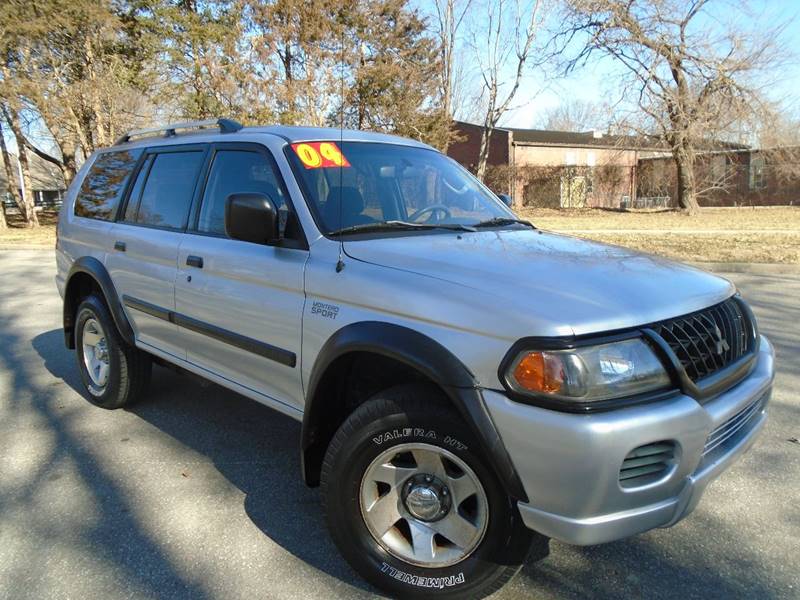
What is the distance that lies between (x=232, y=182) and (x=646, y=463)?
2.60m

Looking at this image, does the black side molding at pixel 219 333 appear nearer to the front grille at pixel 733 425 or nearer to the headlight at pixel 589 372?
the headlight at pixel 589 372

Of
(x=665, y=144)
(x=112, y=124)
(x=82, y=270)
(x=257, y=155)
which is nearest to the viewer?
(x=257, y=155)

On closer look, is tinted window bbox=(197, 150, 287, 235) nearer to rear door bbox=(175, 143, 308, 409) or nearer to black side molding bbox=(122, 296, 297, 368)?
rear door bbox=(175, 143, 308, 409)

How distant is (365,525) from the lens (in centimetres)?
246

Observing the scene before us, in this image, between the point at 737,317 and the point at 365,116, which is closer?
the point at 737,317

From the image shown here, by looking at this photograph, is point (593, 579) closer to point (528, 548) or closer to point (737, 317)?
point (528, 548)

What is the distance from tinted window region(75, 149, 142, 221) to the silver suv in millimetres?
1046

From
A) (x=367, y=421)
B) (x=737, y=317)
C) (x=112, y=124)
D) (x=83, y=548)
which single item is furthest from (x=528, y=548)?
(x=112, y=124)

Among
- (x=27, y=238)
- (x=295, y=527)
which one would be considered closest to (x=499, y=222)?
(x=295, y=527)

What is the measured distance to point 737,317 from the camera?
261cm

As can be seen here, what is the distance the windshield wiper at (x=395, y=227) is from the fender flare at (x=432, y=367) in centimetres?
59

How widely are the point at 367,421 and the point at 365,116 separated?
75.2 feet

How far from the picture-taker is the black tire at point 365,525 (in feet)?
7.18

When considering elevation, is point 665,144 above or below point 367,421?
above
